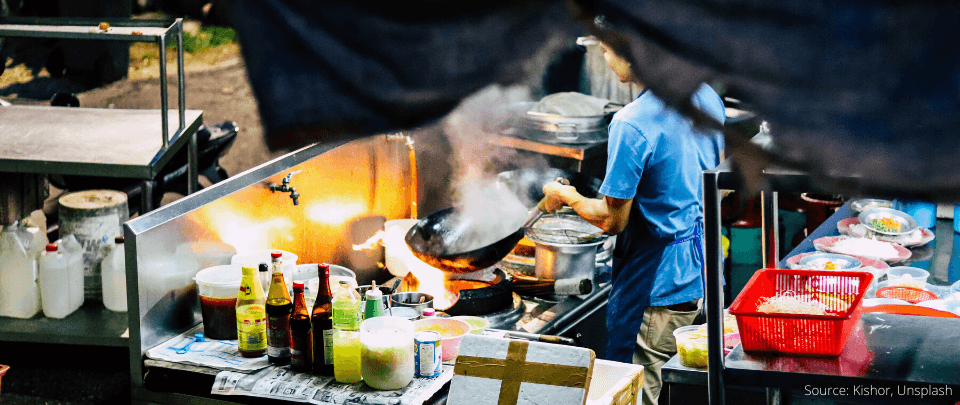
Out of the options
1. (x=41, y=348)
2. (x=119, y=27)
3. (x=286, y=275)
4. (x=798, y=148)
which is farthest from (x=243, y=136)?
(x=798, y=148)

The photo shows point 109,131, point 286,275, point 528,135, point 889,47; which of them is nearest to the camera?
point 889,47

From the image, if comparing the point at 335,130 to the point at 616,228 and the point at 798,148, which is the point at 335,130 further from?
the point at 616,228

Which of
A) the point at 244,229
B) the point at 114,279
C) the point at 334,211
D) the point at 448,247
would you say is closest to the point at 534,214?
the point at 448,247

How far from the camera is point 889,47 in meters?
1.09

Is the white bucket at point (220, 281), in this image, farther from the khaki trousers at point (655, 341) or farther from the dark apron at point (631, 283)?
the khaki trousers at point (655, 341)

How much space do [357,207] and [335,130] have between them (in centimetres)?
323

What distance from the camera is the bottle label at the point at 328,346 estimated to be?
305 cm

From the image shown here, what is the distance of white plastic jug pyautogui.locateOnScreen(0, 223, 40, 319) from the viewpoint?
4383mm

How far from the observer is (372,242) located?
464cm

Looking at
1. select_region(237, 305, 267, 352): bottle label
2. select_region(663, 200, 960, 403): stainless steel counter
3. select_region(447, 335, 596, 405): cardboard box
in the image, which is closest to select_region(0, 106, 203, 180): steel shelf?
select_region(237, 305, 267, 352): bottle label

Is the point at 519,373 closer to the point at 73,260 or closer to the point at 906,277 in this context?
the point at 906,277

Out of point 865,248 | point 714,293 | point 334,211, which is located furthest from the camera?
point 334,211

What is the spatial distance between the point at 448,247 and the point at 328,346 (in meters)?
1.14

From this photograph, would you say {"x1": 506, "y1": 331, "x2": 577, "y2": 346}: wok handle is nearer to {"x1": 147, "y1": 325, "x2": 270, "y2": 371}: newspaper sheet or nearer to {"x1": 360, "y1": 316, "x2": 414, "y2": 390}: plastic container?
{"x1": 360, "y1": 316, "x2": 414, "y2": 390}: plastic container
